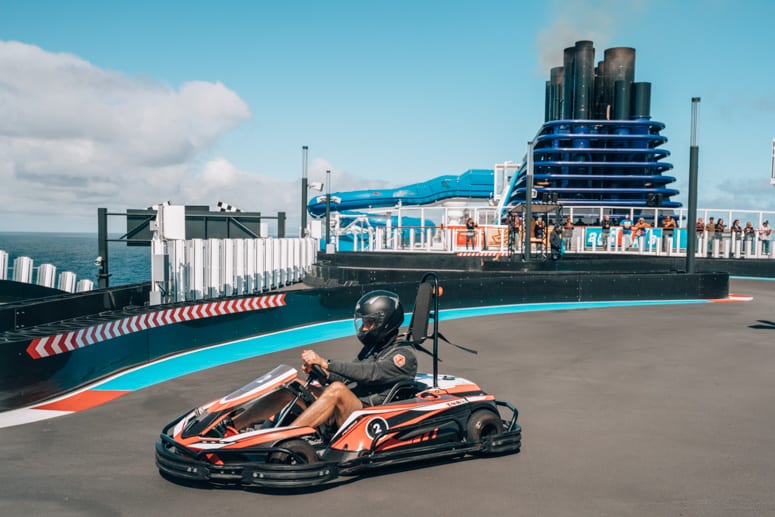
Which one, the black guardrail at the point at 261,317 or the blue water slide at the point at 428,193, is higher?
the blue water slide at the point at 428,193

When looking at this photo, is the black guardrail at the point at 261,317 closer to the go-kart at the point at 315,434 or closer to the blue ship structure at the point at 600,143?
the go-kart at the point at 315,434

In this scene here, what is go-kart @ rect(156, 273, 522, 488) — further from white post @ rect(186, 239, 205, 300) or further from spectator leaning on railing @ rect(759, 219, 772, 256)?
spectator leaning on railing @ rect(759, 219, 772, 256)

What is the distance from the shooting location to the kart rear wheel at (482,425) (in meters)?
6.06

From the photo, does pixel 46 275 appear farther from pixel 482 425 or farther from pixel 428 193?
pixel 428 193

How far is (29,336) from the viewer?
8.44 m

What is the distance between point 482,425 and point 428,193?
185 feet

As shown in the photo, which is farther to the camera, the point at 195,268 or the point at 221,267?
the point at 221,267

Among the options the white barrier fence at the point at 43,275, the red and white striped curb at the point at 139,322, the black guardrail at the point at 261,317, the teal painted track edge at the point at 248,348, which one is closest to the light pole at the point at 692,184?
the black guardrail at the point at 261,317

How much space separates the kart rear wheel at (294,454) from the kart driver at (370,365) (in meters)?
0.37

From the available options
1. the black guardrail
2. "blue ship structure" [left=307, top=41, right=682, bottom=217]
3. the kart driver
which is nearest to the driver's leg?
the kart driver

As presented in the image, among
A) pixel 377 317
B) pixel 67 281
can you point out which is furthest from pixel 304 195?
pixel 377 317

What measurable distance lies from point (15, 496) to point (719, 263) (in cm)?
3024

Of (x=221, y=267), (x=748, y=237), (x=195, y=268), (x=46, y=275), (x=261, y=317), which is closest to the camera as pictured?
(x=261, y=317)

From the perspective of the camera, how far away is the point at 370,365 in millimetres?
6027
